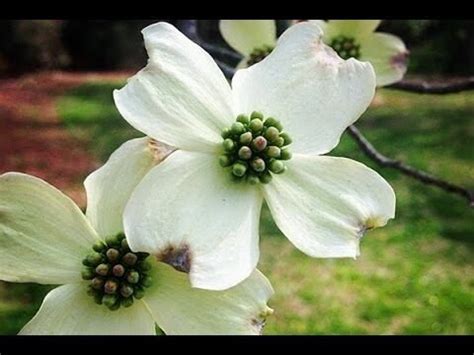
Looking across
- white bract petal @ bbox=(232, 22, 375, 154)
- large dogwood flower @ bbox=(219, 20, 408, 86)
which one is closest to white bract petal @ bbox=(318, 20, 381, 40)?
large dogwood flower @ bbox=(219, 20, 408, 86)

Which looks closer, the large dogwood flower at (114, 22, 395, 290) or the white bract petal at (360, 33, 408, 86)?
the large dogwood flower at (114, 22, 395, 290)

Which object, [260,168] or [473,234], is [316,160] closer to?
[260,168]

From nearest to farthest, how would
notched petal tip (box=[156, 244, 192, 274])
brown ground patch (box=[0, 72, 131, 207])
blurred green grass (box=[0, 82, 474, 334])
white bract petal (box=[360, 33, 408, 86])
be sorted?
notched petal tip (box=[156, 244, 192, 274])
white bract petal (box=[360, 33, 408, 86])
blurred green grass (box=[0, 82, 474, 334])
brown ground patch (box=[0, 72, 131, 207])

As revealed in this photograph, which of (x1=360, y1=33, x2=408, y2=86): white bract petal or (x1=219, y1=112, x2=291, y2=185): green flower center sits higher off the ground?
(x1=219, y1=112, x2=291, y2=185): green flower center

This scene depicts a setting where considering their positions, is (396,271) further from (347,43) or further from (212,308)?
(212,308)

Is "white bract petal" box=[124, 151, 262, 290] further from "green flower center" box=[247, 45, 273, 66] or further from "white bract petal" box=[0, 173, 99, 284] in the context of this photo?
"green flower center" box=[247, 45, 273, 66]
